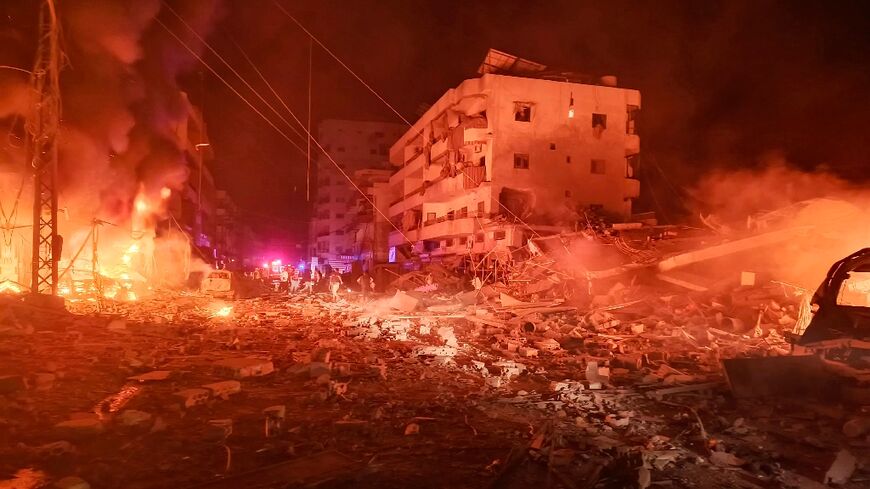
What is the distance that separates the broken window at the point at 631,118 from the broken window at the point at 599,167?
9.00ft

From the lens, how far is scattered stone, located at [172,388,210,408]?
20.7 feet

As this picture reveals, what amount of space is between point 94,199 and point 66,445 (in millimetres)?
20031

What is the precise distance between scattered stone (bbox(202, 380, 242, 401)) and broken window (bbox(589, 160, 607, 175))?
30.2 metres

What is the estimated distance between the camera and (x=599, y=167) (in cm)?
3359

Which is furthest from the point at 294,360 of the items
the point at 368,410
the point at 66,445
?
the point at 66,445

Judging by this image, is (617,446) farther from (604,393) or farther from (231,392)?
(231,392)

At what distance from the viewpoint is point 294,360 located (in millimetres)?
9375

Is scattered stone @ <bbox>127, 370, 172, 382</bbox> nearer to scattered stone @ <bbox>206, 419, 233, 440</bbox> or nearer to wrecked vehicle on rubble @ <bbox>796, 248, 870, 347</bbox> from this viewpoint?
scattered stone @ <bbox>206, 419, 233, 440</bbox>

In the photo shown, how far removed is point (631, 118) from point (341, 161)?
143 feet

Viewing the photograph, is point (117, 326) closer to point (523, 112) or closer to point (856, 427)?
point (856, 427)

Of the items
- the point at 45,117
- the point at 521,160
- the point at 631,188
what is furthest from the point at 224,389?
the point at 631,188

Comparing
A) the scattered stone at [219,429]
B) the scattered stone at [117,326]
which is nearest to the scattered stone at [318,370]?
the scattered stone at [219,429]

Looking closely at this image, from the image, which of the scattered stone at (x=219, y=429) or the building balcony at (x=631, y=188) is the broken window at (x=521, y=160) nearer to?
the building balcony at (x=631, y=188)

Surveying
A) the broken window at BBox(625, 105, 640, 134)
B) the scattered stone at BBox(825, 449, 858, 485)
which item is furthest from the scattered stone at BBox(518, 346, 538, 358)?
the broken window at BBox(625, 105, 640, 134)
